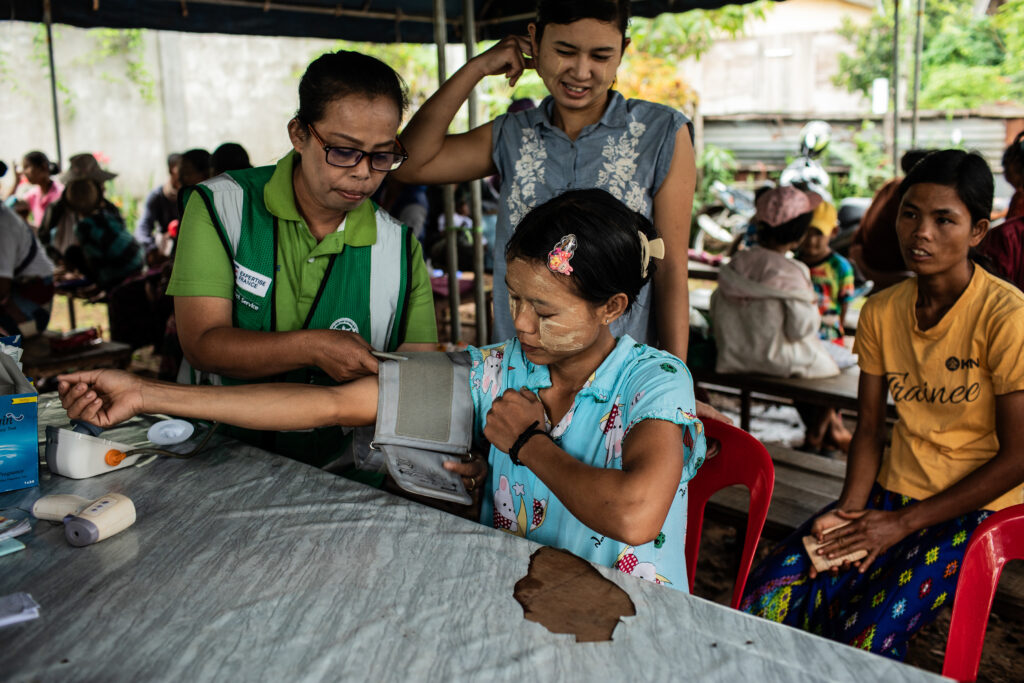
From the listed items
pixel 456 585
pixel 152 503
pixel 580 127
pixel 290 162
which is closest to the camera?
pixel 456 585

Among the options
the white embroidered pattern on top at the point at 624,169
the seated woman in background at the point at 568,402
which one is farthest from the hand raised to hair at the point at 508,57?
the seated woman in background at the point at 568,402

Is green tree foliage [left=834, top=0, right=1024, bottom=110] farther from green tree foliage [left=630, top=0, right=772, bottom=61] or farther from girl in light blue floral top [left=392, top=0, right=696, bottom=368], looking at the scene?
girl in light blue floral top [left=392, top=0, right=696, bottom=368]

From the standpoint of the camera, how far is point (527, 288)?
1541mm

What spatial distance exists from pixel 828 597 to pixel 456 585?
123 centimetres

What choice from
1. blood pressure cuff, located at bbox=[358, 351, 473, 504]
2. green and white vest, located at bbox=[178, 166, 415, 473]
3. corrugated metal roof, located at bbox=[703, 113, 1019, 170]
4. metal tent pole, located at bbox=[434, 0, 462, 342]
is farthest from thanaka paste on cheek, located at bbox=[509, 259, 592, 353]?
corrugated metal roof, located at bbox=[703, 113, 1019, 170]

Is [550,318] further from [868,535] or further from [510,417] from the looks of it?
[868,535]

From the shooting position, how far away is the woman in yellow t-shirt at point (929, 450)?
6.21 feet

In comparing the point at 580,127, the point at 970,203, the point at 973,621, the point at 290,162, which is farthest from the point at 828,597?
the point at 290,162

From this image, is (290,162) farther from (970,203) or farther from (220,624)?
(970,203)

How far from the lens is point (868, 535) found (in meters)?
2.00

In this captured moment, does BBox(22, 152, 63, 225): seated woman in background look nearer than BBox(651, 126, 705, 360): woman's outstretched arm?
No

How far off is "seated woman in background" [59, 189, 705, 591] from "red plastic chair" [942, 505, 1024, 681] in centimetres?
52

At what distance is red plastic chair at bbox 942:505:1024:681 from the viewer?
4.94 ft

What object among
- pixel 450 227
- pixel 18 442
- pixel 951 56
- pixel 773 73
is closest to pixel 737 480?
pixel 18 442
